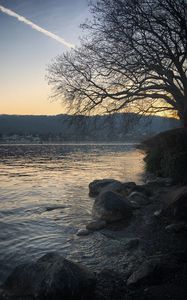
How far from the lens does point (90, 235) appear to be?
1029 centimetres

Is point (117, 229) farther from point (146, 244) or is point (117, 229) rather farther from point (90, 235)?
point (146, 244)

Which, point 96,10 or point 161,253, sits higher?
point 96,10

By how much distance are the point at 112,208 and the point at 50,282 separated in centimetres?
568

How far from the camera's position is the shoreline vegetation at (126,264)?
620 cm

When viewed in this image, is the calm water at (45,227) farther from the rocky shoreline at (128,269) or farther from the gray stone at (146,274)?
the gray stone at (146,274)

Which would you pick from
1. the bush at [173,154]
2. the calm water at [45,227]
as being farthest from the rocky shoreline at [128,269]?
the bush at [173,154]

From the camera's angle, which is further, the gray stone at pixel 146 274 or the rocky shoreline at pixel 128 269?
the gray stone at pixel 146 274

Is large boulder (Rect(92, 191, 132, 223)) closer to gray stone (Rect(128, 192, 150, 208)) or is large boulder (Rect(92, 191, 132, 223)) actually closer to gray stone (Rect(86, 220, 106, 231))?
gray stone (Rect(86, 220, 106, 231))

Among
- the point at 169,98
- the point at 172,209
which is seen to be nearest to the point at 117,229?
the point at 172,209

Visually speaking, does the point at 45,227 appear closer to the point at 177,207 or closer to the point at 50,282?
the point at 177,207

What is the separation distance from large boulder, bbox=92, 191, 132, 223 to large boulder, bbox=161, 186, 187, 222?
1464mm

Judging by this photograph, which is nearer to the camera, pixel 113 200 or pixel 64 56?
pixel 113 200

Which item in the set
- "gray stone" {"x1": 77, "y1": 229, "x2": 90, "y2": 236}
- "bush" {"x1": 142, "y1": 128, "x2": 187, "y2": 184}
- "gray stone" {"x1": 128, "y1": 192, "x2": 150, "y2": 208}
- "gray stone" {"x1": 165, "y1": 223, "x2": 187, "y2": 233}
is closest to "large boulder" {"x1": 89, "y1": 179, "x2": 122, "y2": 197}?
"gray stone" {"x1": 128, "y1": 192, "x2": 150, "y2": 208}

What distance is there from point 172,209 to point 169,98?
12628mm
